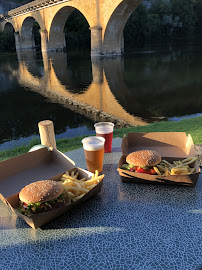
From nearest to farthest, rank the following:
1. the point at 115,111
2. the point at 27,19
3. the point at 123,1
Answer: the point at 115,111
the point at 123,1
the point at 27,19

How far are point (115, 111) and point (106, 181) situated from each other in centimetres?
783

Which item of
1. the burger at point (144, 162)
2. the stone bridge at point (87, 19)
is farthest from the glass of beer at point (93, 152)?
the stone bridge at point (87, 19)

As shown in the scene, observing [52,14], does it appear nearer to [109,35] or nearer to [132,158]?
[109,35]

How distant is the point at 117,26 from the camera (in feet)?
81.5

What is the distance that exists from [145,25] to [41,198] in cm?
4457

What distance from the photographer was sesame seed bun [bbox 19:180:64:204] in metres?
1.33

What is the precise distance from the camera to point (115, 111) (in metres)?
9.52

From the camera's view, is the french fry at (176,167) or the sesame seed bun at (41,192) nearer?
the sesame seed bun at (41,192)

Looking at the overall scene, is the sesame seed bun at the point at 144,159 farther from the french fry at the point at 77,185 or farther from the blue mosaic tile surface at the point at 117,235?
the french fry at the point at 77,185

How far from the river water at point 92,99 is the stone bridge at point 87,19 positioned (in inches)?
338

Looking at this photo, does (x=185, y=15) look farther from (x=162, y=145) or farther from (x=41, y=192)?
(x=41, y=192)

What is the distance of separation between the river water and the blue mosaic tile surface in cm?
569

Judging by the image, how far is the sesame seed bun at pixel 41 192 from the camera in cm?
133

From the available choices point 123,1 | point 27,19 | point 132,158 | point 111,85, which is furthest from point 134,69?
point 27,19
